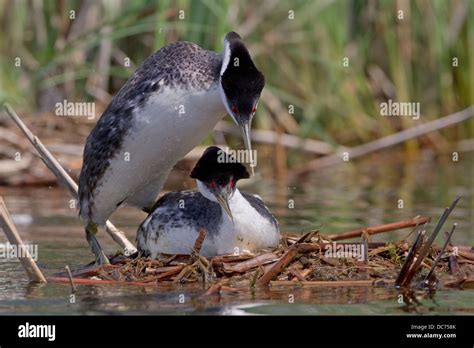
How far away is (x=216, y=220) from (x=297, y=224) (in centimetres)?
267

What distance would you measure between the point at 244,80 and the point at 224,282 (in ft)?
4.27

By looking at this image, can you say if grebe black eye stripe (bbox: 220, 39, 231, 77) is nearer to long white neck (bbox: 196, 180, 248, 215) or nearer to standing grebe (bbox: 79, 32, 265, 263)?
standing grebe (bbox: 79, 32, 265, 263)

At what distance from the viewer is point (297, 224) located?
1052 centimetres

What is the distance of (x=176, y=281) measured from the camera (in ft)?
25.0

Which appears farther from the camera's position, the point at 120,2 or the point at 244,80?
the point at 120,2

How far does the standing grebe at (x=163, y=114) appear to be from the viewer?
7.74 meters

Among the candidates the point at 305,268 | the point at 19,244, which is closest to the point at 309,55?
the point at 305,268

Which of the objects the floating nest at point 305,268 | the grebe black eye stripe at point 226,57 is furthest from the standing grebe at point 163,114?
the floating nest at point 305,268

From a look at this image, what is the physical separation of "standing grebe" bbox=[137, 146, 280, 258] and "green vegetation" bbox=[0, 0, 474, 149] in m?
5.13

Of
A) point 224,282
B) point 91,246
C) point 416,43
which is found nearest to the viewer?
point 224,282

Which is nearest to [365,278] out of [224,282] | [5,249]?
[224,282]

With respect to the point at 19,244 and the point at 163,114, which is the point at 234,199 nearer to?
the point at 163,114

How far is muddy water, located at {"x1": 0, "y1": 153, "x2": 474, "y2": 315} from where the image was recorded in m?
6.86
